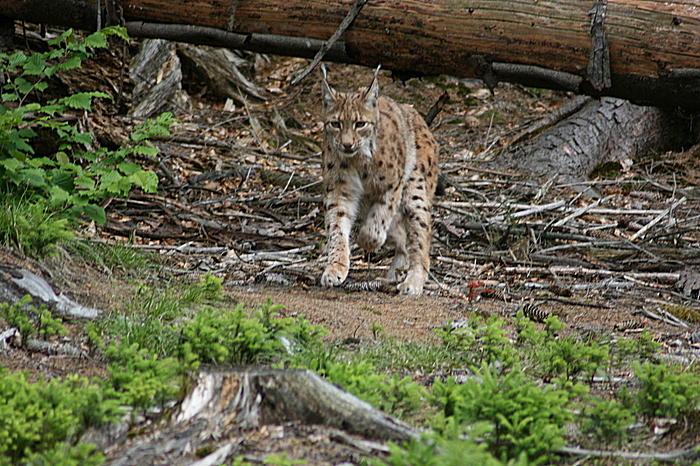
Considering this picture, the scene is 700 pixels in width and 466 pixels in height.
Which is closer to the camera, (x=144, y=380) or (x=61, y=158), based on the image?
(x=144, y=380)

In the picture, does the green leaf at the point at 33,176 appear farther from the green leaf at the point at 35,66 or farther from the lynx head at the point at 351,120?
the lynx head at the point at 351,120

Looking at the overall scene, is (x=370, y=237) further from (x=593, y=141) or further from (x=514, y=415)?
A: (x=593, y=141)

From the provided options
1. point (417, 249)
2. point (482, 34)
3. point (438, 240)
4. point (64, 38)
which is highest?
point (482, 34)

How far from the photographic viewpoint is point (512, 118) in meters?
11.4

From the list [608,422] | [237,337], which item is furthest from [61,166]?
[608,422]

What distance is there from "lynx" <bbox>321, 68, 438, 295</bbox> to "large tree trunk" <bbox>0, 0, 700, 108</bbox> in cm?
44

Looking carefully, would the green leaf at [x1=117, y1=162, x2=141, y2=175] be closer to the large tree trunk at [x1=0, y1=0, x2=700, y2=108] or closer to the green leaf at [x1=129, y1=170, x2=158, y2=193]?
the green leaf at [x1=129, y1=170, x2=158, y2=193]

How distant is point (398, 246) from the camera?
6.34 metres

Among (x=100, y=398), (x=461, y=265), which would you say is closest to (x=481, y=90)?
(x=461, y=265)

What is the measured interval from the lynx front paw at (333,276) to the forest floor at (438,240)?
0.27 feet

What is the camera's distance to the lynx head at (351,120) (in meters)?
5.63

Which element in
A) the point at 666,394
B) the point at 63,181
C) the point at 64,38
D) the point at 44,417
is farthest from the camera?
the point at 64,38

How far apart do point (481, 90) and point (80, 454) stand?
11.6 metres

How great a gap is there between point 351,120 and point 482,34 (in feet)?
4.09
